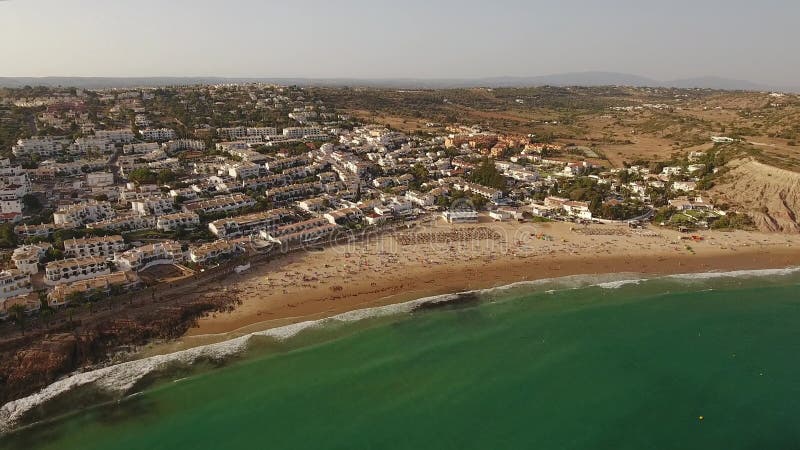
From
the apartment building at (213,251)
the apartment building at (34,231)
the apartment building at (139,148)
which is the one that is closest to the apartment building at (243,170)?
the apartment building at (139,148)

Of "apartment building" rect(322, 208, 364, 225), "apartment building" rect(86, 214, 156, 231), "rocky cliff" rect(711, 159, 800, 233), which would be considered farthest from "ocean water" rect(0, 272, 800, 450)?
"apartment building" rect(86, 214, 156, 231)

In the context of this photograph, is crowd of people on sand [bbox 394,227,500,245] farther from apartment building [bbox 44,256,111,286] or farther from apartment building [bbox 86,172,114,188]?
apartment building [bbox 86,172,114,188]

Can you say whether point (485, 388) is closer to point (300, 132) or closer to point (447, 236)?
point (447, 236)

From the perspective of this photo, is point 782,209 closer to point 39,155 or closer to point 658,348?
point 658,348

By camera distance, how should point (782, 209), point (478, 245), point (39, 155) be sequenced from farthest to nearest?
point (39, 155) < point (782, 209) < point (478, 245)

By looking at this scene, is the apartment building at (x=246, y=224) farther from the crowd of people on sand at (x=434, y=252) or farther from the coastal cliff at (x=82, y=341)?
the coastal cliff at (x=82, y=341)

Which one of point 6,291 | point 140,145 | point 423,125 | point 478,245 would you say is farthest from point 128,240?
point 423,125

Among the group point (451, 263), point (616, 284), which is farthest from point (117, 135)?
point (616, 284)
